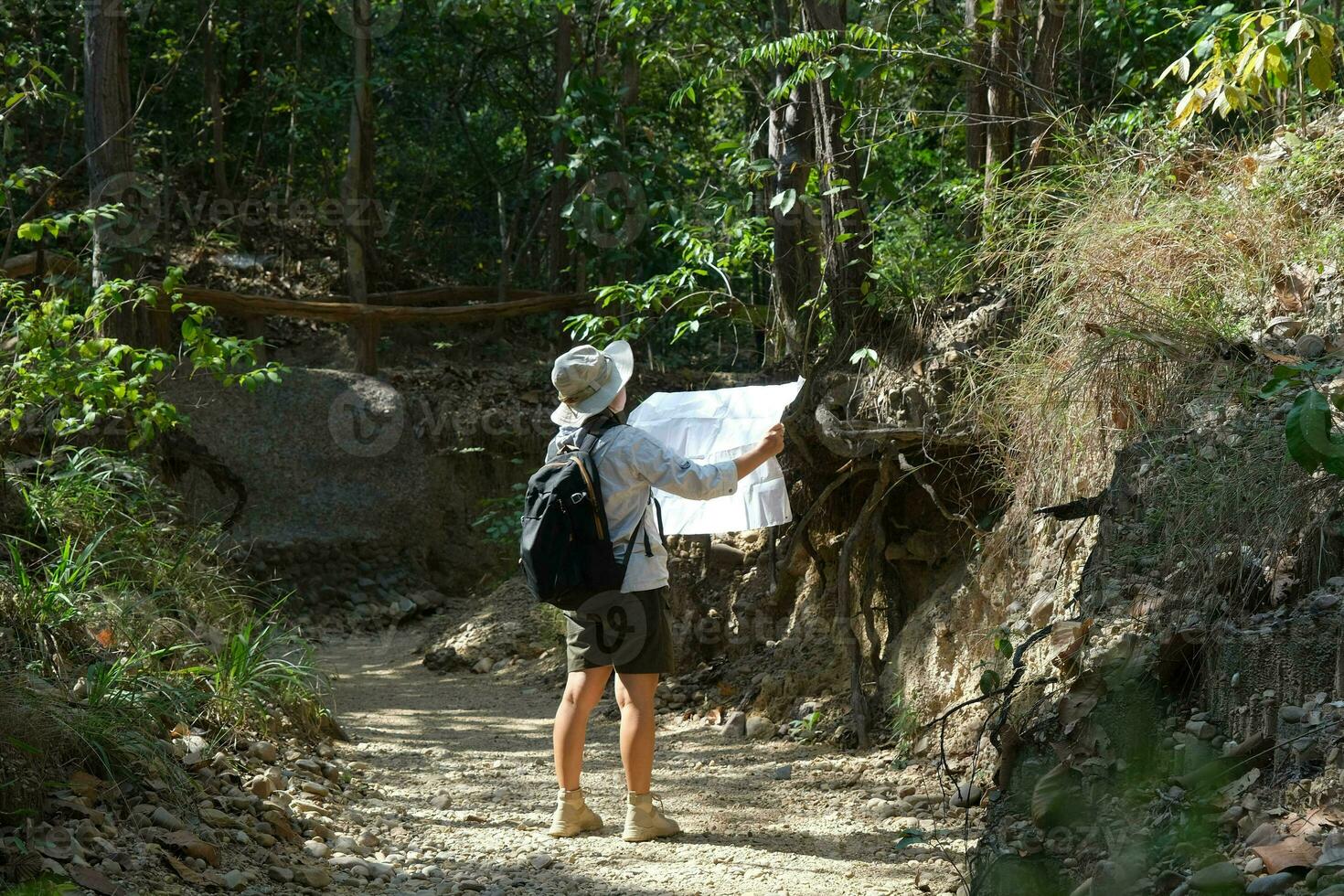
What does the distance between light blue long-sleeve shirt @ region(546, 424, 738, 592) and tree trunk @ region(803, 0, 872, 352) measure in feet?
6.54

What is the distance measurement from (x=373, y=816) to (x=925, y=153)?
245 inches

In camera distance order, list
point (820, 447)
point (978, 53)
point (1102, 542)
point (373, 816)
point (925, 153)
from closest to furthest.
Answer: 1. point (1102, 542)
2. point (373, 816)
3. point (820, 447)
4. point (978, 53)
5. point (925, 153)

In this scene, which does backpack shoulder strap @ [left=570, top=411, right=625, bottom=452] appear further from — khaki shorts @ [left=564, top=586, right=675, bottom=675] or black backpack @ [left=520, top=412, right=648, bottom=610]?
khaki shorts @ [left=564, top=586, right=675, bottom=675]

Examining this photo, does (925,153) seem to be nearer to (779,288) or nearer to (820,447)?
(779,288)

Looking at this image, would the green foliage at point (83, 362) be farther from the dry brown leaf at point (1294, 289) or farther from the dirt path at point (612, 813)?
the dry brown leaf at point (1294, 289)

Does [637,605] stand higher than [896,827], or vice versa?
[637,605]

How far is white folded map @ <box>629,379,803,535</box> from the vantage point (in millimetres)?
4727

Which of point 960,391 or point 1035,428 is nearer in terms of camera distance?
point 1035,428

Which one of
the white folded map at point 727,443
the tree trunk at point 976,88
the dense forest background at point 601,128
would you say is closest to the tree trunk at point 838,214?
the dense forest background at point 601,128

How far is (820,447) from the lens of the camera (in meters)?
5.79

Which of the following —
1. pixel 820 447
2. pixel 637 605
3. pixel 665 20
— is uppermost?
pixel 665 20

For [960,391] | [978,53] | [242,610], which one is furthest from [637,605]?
[978,53]

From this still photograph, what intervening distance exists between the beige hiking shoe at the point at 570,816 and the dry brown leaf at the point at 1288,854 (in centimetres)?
226

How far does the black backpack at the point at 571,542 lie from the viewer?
12.9 feet
